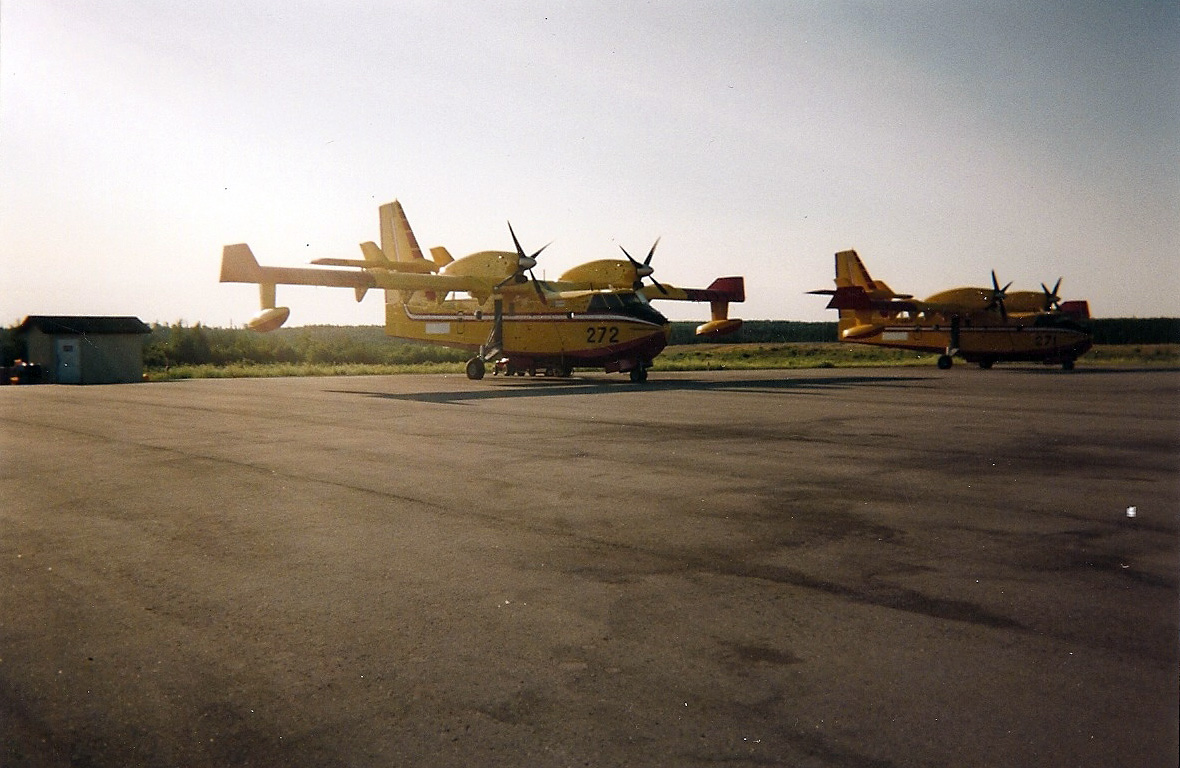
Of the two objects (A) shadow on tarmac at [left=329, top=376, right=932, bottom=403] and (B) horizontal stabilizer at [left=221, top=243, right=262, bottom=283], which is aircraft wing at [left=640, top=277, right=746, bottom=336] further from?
(B) horizontal stabilizer at [left=221, top=243, right=262, bottom=283]

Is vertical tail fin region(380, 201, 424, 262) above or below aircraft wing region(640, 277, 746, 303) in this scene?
above

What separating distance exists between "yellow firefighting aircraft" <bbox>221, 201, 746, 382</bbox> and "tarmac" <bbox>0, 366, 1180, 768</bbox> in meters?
16.7

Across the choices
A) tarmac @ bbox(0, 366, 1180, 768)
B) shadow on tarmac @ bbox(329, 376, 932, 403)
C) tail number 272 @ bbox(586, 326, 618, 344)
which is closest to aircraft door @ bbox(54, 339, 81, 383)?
shadow on tarmac @ bbox(329, 376, 932, 403)

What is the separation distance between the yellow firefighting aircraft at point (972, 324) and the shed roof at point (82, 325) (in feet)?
106

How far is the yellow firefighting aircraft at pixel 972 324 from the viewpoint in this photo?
40.2 meters

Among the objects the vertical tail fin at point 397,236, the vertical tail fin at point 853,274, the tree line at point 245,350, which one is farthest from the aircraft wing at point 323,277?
the vertical tail fin at point 853,274

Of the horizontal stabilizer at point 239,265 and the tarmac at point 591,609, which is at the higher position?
the horizontal stabilizer at point 239,265

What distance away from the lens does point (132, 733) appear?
3.45 m

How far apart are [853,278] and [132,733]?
47563 mm

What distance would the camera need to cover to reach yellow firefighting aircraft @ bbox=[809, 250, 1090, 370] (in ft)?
132

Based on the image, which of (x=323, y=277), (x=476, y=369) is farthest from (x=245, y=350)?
(x=323, y=277)

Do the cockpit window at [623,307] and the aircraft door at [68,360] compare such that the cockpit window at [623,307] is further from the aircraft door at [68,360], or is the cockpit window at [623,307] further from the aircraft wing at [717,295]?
the aircraft door at [68,360]

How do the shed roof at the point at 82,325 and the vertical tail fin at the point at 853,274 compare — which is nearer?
the shed roof at the point at 82,325

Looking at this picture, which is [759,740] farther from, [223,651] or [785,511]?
[785,511]
